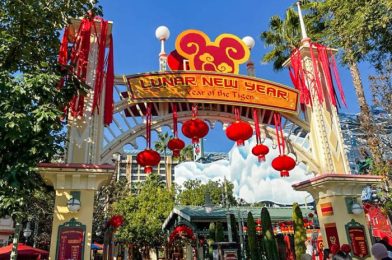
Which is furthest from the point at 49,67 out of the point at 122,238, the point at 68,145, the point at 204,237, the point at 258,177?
the point at 258,177

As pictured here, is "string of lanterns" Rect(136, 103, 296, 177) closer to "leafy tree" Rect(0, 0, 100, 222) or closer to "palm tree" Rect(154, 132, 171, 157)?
"leafy tree" Rect(0, 0, 100, 222)

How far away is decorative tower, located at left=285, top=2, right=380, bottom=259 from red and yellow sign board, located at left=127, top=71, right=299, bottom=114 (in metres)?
0.76

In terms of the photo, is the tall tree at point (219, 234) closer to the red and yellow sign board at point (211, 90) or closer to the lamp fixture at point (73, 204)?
the red and yellow sign board at point (211, 90)

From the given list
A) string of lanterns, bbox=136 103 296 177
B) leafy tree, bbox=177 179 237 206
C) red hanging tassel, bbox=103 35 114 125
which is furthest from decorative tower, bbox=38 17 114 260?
leafy tree, bbox=177 179 237 206

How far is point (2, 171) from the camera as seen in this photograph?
263 inches

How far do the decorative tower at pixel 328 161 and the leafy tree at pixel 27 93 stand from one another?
7.35 m

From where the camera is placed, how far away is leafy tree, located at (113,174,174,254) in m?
31.1

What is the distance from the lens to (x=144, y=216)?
31.8 m

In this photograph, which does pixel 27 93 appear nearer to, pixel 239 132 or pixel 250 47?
pixel 239 132

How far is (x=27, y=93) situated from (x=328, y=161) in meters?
8.58

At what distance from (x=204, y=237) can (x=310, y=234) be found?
23.0ft

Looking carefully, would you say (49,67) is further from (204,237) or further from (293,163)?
(204,237)

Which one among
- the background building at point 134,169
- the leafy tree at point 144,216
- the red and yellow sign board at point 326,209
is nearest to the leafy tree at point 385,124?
the red and yellow sign board at point 326,209

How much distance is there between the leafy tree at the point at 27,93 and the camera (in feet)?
21.3
